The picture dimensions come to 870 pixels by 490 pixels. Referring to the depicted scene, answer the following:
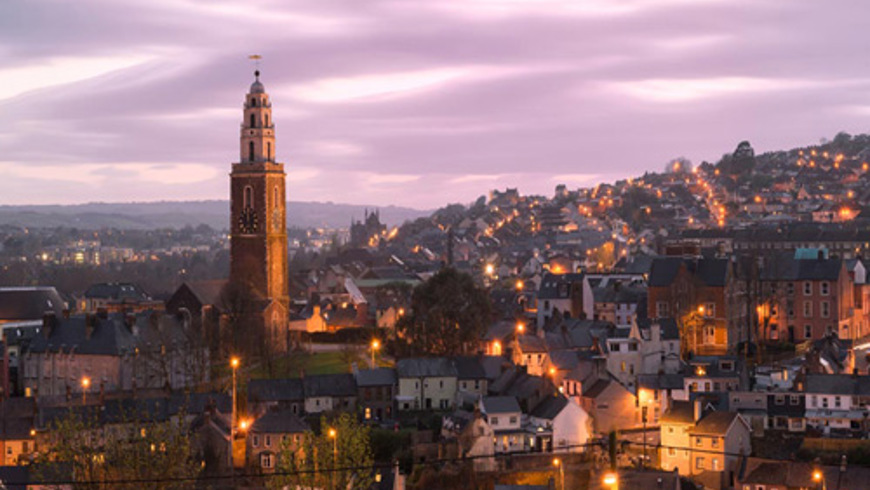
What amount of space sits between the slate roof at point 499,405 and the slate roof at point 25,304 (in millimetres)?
38193

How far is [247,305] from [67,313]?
11.5 meters

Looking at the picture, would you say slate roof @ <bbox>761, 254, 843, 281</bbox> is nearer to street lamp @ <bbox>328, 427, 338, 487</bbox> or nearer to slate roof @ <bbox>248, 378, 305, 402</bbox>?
slate roof @ <bbox>248, 378, 305, 402</bbox>

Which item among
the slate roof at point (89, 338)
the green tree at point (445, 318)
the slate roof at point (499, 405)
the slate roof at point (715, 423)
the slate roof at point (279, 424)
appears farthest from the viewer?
the green tree at point (445, 318)

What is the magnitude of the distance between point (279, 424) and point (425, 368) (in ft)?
38.5

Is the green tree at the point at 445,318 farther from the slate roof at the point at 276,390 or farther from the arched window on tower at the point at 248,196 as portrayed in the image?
the arched window on tower at the point at 248,196

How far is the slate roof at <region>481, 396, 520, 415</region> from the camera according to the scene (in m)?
62.6

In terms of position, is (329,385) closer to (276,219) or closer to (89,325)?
(89,325)

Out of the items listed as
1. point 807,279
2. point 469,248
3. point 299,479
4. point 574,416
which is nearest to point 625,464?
point 574,416

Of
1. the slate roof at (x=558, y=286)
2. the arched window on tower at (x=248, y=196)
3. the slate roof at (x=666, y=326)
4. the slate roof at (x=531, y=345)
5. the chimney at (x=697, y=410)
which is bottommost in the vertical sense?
the chimney at (x=697, y=410)

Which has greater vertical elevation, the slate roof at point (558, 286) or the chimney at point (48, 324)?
the slate roof at point (558, 286)

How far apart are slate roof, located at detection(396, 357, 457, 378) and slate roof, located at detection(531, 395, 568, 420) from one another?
6.80 meters

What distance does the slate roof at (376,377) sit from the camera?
67.8 meters

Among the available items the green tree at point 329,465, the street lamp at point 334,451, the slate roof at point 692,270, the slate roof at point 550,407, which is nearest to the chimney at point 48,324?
the slate roof at point 550,407

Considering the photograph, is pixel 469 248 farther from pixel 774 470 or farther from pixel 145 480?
pixel 145 480
